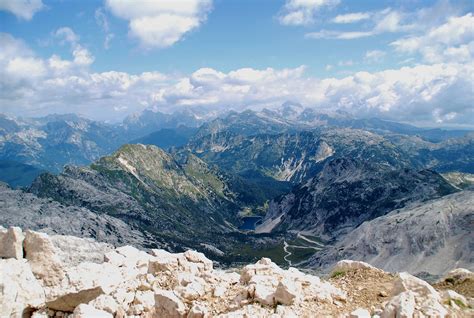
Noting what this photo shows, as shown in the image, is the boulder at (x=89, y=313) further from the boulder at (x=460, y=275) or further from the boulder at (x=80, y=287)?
the boulder at (x=460, y=275)

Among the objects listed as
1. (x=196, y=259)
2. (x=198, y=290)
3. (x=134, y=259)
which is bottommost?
(x=134, y=259)

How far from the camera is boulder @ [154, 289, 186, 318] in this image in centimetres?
2876

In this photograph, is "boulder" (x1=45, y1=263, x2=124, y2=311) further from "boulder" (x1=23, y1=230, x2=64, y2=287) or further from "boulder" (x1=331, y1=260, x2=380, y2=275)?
"boulder" (x1=331, y1=260, x2=380, y2=275)

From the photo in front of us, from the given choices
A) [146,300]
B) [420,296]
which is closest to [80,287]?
Answer: [146,300]

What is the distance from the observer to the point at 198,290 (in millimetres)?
30672

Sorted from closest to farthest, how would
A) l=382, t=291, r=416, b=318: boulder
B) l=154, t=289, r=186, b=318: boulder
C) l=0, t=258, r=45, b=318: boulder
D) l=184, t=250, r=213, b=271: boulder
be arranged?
1. l=382, t=291, r=416, b=318: boulder
2. l=154, t=289, r=186, b=318: boulder
3. l=0, t=258, r=45, b=318: boulder
4. l=184, t=250, r=213, b=271: boulder

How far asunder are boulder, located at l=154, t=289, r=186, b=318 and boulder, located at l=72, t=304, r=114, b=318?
3.42 metres

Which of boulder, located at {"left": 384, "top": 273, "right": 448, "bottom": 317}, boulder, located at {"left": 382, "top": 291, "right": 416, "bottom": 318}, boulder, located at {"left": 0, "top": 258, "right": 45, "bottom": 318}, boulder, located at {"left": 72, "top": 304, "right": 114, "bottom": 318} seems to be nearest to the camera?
boulder, located at {"left": 382, "top": 291, "right": 416, "bottom": 318}

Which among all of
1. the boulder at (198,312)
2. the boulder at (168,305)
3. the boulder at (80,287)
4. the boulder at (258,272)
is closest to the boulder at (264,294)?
the boulder at (258,272)

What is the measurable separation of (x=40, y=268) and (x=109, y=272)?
19.9 feet

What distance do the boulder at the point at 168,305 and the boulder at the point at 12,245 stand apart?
51.3 feet

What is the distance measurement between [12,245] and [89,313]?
1437 centimetres

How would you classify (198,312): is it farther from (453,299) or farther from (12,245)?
(12,245)

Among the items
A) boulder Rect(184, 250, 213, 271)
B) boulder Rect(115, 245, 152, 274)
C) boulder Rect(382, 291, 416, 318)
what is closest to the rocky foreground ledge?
boulder Rect(382, 291, 416, 318)
